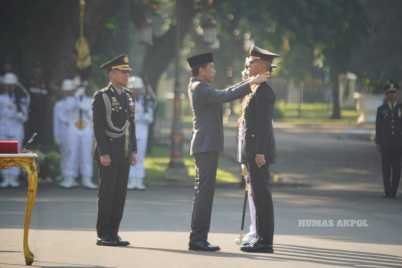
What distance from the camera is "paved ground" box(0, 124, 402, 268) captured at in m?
11.6

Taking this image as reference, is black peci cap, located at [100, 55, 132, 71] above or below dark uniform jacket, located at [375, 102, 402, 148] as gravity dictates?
above

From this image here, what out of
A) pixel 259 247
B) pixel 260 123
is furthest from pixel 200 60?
pixel 259 247

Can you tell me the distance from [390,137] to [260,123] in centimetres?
773

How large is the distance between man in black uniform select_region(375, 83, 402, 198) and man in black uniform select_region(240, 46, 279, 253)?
7470 millimetres

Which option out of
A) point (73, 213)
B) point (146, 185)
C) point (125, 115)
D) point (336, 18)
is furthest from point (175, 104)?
point (125, 115)

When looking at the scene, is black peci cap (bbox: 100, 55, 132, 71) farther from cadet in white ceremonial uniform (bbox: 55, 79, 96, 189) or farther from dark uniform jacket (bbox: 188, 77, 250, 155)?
cadet in white ceremonial uniform (bbox: 55, 79, 96, 189)

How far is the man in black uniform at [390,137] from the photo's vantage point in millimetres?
19484

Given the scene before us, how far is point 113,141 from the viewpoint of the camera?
1307cm

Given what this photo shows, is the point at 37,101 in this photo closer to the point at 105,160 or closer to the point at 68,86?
the point at 68,86

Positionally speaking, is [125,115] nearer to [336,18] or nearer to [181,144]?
[181,144]

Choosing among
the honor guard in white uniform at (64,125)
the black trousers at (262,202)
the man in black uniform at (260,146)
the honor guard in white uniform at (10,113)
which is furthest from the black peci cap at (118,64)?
the honor guard in white uniform at (10,113)

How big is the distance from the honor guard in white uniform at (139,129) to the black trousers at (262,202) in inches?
332

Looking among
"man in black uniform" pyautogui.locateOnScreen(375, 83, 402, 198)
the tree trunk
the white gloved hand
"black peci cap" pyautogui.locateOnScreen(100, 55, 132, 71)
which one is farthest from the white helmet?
the tree trunk

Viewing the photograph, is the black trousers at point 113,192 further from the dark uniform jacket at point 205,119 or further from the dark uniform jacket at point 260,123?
the dark uniform jacket at point 260,123
